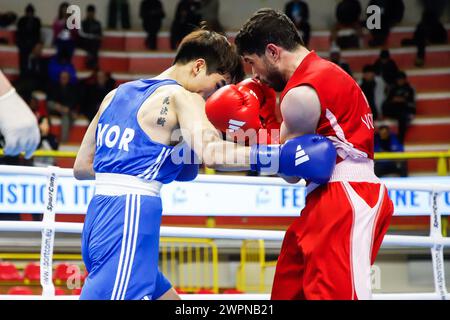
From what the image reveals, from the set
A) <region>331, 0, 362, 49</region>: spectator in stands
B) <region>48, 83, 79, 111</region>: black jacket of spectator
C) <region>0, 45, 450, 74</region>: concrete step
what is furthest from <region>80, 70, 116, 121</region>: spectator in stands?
<region>331, 0, 362, 49</region>: spectator in stands

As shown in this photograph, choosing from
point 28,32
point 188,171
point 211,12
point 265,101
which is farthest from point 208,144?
point 211,12

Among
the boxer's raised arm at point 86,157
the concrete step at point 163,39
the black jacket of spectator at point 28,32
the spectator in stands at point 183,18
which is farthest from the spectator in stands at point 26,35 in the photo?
the boxer's raised arm at point 86,157

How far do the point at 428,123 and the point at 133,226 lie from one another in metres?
9.12

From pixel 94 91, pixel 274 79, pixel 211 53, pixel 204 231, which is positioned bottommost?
pixel 204 231

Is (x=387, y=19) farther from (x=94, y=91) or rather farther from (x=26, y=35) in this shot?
(x=26, y=35)

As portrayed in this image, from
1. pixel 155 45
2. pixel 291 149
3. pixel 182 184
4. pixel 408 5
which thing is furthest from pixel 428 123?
pixel 291 149

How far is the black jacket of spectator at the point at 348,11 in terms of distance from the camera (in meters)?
12.4

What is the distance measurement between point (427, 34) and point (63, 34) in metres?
5.58

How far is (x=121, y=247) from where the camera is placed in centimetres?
330

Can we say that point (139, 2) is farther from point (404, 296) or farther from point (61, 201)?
point (404, 296)

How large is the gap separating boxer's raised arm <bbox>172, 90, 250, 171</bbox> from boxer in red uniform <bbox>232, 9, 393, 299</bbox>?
0.23 metres
